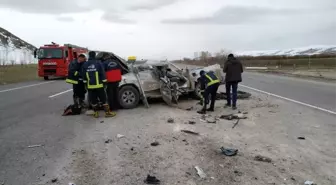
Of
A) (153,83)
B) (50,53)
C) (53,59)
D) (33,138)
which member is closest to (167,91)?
(153,83)

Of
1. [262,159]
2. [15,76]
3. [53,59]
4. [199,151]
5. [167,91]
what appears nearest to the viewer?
[262,159]

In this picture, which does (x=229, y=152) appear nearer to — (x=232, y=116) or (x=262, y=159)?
(x=262, y=159)

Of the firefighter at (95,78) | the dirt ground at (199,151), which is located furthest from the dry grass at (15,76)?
the dirt ground at (199,151)

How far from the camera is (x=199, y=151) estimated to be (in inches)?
229

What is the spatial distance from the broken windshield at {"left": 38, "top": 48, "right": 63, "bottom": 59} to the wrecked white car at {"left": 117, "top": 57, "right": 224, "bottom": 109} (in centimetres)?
1641

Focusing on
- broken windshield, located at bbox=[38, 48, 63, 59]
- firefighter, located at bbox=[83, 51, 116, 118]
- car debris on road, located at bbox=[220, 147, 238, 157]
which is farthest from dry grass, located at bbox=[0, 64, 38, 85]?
car debris on road, located at bbox=[220, 147, 238, 157]

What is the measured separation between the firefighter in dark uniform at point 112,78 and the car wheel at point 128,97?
0.17m

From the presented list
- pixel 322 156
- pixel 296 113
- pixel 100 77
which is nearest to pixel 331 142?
pixel 322 156

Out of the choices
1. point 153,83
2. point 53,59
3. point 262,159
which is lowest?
point 262,159

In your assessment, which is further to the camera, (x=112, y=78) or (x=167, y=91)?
(x=167, y=91)

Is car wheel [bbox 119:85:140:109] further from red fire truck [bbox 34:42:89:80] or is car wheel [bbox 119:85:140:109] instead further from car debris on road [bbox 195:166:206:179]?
red fire truck [bbox 34:42:89:80]

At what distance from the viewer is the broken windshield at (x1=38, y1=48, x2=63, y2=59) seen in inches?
1058

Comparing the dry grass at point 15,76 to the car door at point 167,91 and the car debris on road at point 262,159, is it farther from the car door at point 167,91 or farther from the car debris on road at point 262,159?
the car debris on road at point 262,159

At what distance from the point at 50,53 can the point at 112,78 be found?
18.7 metres
